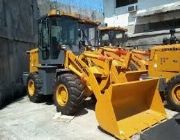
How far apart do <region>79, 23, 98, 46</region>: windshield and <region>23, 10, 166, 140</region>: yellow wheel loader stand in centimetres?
4

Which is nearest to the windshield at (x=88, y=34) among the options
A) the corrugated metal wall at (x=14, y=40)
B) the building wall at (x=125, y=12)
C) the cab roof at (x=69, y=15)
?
the cab roof at (x=69, y=15)

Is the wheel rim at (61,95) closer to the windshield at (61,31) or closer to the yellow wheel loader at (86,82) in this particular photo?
the yellow wheel loader at (86,82)

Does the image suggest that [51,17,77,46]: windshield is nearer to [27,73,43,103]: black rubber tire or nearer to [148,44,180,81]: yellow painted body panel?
[27,73,43,103]: black rubber tire

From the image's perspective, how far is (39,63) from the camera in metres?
9.98

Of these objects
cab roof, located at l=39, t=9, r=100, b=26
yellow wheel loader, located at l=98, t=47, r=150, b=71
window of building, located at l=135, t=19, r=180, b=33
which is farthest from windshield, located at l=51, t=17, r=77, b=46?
window of building, located at l=135, t=19, r=180, b=33

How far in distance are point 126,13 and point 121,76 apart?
12886mm

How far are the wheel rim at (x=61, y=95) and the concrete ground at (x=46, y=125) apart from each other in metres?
0.34

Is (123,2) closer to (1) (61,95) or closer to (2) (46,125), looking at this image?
(1) (61,95)

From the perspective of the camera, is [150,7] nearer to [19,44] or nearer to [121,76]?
[19,44]

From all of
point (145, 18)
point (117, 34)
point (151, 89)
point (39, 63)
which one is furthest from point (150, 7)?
point (151, 89)

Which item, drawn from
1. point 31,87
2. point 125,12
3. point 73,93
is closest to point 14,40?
point 31,87

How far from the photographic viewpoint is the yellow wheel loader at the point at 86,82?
6578 millimetres

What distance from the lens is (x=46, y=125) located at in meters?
7.45

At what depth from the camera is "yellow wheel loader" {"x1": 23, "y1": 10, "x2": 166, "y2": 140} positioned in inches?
259
